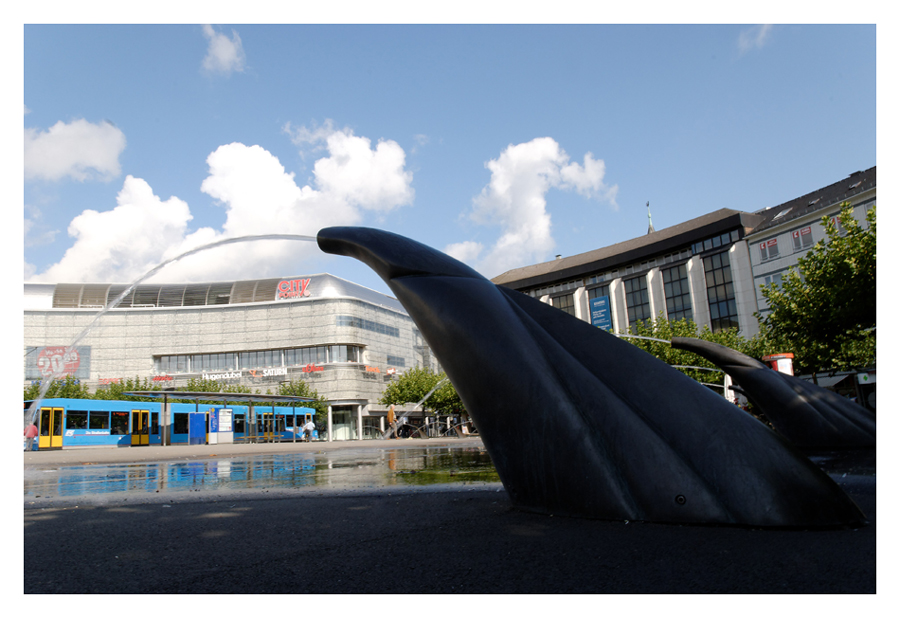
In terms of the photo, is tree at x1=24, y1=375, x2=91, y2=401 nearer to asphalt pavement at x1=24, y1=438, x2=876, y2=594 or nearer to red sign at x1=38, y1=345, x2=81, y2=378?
red sign at x1=38, y1=345, x2=81, y2=378

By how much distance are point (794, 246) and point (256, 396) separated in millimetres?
43203

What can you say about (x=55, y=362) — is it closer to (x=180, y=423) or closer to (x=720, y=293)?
(x=180, y=423)

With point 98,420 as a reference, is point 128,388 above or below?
below

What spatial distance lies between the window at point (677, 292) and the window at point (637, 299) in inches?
101

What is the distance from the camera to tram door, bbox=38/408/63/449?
27.4 metres

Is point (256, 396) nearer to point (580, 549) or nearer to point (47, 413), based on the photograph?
point (47, 413)

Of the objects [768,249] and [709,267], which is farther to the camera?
[709,267]

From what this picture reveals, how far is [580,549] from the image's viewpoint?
117 inches

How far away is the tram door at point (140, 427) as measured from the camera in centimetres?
3072

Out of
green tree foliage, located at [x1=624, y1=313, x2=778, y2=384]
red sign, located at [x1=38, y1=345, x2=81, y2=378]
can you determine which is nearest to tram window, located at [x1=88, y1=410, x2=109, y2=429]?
green tree foliage, located at [x1=624, y1=313, x2=778, y2=384]

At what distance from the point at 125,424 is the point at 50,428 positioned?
11.3 ft

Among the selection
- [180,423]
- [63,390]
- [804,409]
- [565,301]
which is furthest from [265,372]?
[804,409]

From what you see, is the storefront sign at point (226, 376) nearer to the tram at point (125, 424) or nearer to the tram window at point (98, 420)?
the tram at point (125, 424)

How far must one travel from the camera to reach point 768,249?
1994 inches
